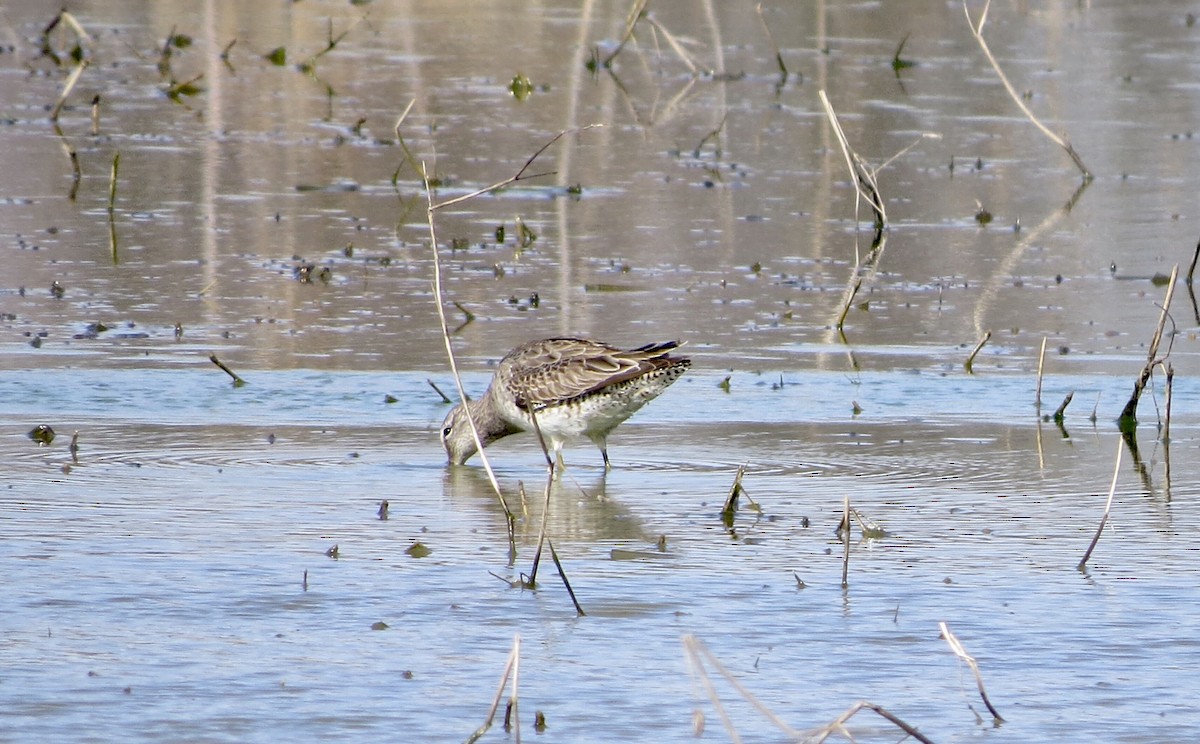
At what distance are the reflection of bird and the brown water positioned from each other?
22cm

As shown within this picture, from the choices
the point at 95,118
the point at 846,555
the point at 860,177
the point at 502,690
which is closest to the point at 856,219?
the point at 860,177

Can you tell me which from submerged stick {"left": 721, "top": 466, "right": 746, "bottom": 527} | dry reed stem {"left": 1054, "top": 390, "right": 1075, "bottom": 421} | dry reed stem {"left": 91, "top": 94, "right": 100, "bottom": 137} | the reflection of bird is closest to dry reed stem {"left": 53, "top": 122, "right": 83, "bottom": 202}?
dry reed stem {"left": 91, "top": 94, "right": 100, "bottom": 137}

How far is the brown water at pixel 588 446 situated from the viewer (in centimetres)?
596

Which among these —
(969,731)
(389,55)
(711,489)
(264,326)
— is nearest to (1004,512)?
(711,489)

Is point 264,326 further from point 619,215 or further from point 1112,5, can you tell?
point 1112,5

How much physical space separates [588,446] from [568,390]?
116 cm

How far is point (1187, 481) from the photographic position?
864cm

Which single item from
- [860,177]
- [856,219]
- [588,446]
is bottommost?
[588,446]

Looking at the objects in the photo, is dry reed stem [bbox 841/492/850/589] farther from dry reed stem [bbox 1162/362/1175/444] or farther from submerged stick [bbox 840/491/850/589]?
dry reed stem [bbox 1162/362/1175/444]

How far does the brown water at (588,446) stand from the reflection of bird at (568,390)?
218mm

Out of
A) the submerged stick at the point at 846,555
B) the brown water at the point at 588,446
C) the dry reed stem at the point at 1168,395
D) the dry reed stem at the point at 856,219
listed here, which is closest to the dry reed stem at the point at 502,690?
the brown water at the point at 588,446

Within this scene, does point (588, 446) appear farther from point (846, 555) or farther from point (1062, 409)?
point (846, 555)

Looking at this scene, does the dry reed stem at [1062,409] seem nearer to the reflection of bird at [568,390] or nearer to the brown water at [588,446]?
the brown water at [588,446]

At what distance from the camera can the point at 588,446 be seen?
1024 centimetres
